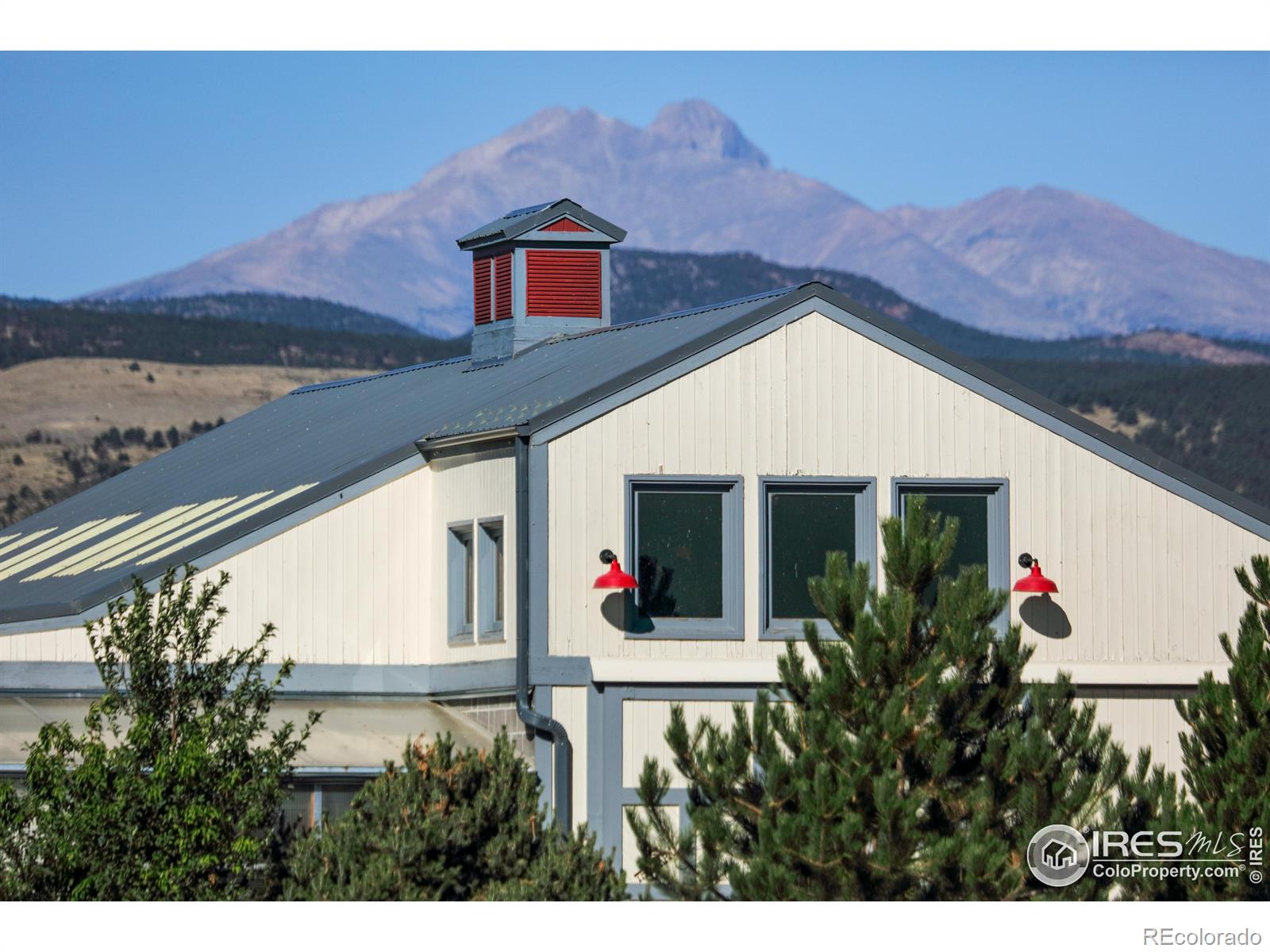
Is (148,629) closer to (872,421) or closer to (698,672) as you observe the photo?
(698,672)

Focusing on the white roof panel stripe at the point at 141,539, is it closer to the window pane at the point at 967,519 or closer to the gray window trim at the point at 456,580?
the gray window trim at the point at 456,580

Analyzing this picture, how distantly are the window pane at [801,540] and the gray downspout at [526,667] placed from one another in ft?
9.15

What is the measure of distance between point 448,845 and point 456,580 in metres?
7.53

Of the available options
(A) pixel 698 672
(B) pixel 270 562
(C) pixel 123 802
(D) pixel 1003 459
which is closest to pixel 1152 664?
(D) pixel 1003 459

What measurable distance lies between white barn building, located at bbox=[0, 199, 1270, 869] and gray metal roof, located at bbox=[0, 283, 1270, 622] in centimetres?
7

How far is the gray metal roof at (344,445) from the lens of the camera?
25391 millimetres

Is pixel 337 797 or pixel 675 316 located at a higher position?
pixel 675 316

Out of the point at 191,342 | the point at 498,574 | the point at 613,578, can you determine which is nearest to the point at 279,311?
the point at 191,342

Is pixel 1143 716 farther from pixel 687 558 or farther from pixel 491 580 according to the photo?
pixel 491 580

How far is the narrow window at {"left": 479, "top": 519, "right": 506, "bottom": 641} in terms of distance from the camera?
83.0ft

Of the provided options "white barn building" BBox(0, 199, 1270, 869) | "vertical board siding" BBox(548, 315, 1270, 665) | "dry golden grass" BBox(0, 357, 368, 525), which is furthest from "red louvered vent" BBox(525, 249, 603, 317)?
"dry golden grass" BBox(0, 357, 368, 525)

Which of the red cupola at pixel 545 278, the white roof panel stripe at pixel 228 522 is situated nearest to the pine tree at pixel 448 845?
the white roof panel stripe at pixel 228 522

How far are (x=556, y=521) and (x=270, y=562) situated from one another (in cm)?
377

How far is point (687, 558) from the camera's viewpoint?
2475cm
